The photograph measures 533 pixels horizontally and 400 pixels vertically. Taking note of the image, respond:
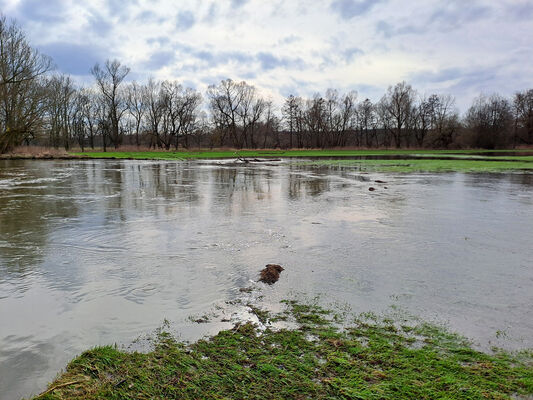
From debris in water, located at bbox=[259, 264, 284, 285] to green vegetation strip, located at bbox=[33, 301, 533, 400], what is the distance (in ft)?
4.18

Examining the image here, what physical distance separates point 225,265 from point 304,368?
2.66 metres

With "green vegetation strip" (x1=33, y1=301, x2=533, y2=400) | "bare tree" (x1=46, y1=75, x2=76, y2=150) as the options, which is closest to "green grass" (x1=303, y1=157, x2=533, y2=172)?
"green vegetation strip" (x1=33, y1=301, x2=533, y2=400)

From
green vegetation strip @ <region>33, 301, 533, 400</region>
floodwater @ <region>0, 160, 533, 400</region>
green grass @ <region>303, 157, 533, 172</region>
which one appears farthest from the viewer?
green grass @ <region>303, 157, 533, 172</region>

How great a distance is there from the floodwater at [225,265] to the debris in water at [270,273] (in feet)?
0.36

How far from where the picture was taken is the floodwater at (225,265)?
351cm

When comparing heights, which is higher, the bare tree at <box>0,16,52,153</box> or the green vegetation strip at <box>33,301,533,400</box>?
the bare tree at <box>0,16,52,153</box>

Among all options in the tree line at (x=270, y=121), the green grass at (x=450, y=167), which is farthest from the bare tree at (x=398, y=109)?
the green grass at (x=450, y=167)

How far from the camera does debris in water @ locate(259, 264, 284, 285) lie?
4711 millimetres

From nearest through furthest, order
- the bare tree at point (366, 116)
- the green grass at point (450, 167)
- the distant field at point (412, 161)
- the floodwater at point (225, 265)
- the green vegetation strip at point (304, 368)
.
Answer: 1. the green vegetation strip at point (304, 368)
2. the floodwater at point (225, 265)
3. the green grass at point (450, 167)
4. the distant field at point (412, 161)
5. the bare tree at point (366, 116)

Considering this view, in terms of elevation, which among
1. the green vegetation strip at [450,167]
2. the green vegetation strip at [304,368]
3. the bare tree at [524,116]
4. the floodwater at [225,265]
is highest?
the bare tree at [524,116]

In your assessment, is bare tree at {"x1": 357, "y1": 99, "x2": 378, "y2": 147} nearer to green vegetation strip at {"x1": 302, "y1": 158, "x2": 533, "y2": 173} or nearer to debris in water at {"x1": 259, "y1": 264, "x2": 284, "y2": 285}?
green vegetation strip at {"x1": 302, "y1": 158, "x2": 533, "y2": 173}

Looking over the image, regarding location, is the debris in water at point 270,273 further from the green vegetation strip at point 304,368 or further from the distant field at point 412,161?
the distant field at point 412,161

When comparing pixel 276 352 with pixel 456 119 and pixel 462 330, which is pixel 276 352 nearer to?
pixel 462 330

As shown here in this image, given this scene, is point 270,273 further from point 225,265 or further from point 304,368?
point 304,368
